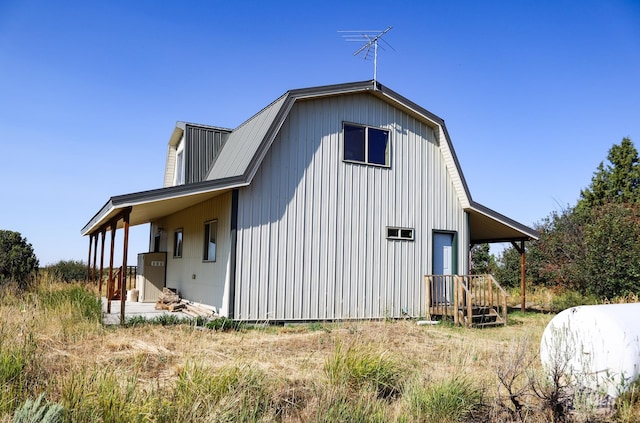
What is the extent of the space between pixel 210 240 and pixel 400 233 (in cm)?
462

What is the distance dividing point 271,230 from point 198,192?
71.3 inches

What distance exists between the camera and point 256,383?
15.6 feet

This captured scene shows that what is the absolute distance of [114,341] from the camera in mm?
7312

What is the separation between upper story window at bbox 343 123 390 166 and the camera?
1193cm

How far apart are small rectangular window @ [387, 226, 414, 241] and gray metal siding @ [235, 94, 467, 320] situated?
129 millimetres

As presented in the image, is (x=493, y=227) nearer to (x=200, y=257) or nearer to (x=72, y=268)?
(x=200, y=257)

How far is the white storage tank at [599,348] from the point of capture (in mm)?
5160

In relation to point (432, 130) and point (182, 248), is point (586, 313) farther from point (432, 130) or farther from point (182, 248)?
point (182, 248)

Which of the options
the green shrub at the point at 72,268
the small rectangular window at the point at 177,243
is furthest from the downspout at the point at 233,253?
the green shrub at the point at 72,268

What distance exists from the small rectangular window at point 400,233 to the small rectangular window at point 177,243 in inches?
254

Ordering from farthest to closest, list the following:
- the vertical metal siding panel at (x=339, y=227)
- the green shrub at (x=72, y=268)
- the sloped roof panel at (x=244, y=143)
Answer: the green shrub at (x=72, y=268)
the vertical metal siding panel at (x=339, y=227)
the sloped roof panel at (x=244, y=143)

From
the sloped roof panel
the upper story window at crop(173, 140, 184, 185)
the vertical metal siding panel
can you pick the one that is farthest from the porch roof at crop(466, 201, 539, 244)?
the upper story window at crop(173, 140, 184, 185)

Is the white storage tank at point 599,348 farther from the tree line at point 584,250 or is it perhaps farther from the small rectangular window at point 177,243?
the small rectangular window at point 177,243

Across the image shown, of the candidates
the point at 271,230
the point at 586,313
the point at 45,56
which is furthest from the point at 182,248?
the point at 586,313
